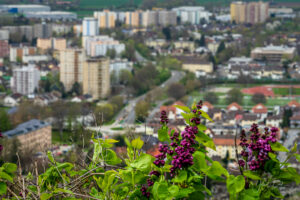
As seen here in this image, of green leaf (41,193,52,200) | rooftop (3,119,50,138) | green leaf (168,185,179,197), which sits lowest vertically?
rooftop (3,119,50,138)

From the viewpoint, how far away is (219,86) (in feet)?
34.2

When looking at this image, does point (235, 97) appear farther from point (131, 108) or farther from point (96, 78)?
point (96, 78)

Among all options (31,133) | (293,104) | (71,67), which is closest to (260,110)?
(293,104)

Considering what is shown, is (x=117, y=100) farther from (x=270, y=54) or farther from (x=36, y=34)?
(x=36, y=34)

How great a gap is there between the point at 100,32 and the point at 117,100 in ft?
25.0

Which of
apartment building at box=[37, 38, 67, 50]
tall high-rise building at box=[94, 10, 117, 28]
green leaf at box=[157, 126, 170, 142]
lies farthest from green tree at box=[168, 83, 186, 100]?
green leaf at box=[157, 126, 170, 142]

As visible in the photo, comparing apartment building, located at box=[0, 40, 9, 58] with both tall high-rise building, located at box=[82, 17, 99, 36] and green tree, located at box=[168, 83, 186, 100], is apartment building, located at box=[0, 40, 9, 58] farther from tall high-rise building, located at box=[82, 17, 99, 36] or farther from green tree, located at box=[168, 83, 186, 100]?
green tree, located at box=[168, 83, 186, 100]

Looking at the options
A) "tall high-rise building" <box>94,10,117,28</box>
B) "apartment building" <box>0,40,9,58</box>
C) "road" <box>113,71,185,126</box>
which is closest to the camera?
"road" <box>113,71,185,126</box>

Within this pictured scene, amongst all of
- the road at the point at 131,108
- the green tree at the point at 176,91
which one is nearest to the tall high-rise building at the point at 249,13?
the road at the point at 131,108

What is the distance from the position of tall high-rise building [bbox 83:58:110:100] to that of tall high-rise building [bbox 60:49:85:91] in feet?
1.12

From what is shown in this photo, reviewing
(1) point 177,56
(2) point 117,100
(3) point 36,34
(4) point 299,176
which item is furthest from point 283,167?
(3) point 36,34

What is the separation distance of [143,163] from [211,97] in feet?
27.6

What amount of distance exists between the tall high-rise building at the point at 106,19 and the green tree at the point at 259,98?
8386 mm

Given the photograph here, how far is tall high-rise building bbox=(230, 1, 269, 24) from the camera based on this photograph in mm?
18469
